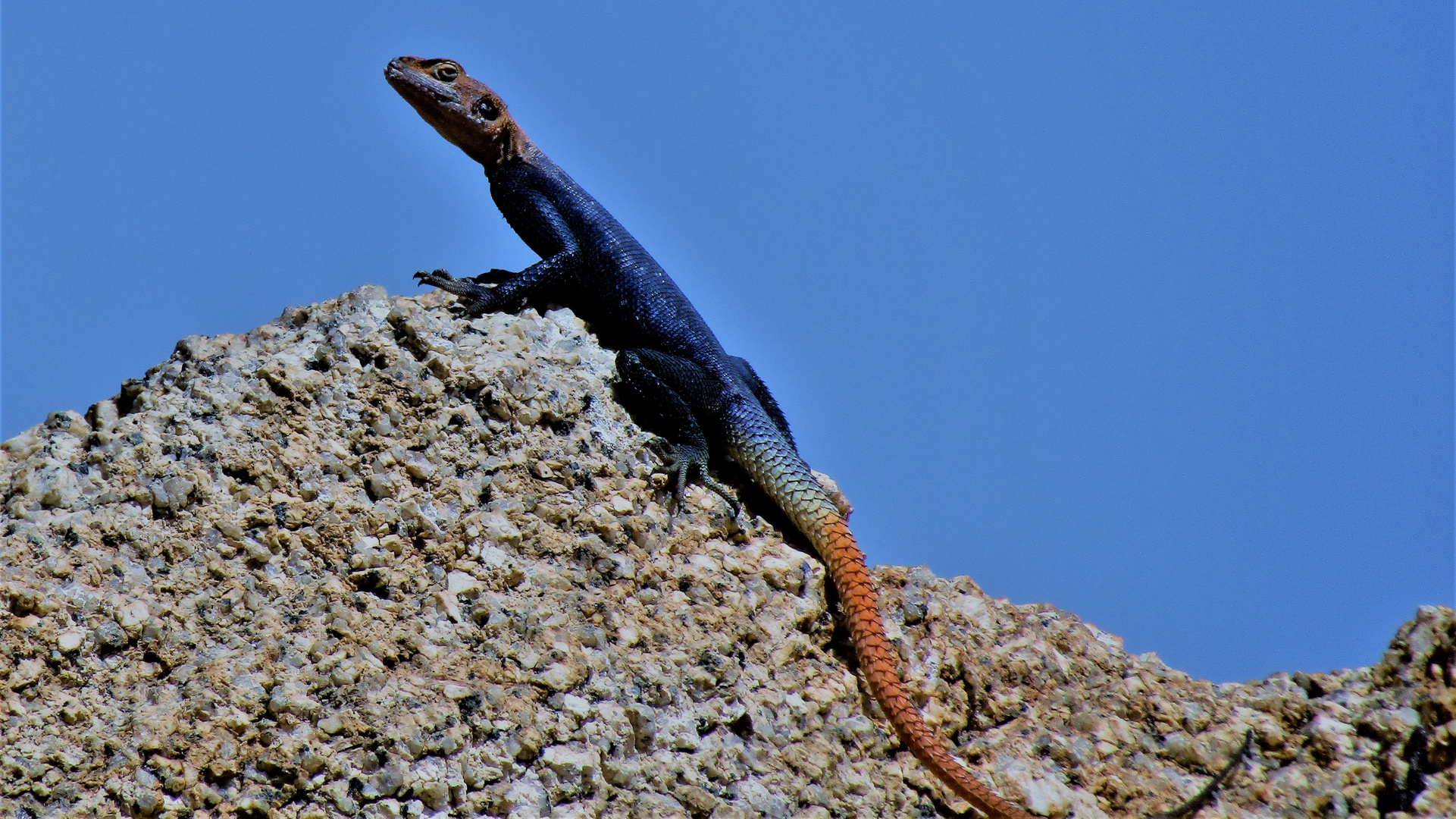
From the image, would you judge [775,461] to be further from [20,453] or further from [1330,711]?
[20,453]

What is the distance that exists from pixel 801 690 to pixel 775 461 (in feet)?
3.59

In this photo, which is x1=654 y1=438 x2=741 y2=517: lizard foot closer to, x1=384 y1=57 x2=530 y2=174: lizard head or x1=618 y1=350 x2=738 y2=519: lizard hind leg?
x1=618 y1=350 x2=738 y2=519: lizard hind leg

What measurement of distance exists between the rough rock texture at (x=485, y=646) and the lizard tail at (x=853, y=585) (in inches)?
4.0

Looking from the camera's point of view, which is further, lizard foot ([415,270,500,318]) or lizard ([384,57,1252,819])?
lizard foot ([415,270,500,318])

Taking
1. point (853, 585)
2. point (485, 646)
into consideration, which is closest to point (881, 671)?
point (853, 585)

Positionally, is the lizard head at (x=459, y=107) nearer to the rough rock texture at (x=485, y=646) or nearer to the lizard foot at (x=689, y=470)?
the rough rock texture at (x=485, y=646)

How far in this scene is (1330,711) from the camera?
3.73 m

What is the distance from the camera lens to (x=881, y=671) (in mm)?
3711

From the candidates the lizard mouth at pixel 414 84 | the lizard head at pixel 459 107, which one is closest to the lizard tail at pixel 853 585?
the lizard head at pixel 459 107

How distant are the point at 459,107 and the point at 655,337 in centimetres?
175

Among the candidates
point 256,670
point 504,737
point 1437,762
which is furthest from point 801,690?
point 1437,762

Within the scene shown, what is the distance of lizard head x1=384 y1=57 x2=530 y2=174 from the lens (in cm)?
549

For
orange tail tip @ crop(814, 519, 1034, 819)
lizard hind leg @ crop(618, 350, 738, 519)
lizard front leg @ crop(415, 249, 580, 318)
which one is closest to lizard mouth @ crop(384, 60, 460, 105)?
lizard front leg @ crop(415, 249, 580, 318)

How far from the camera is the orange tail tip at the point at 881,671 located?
341 centimetres
